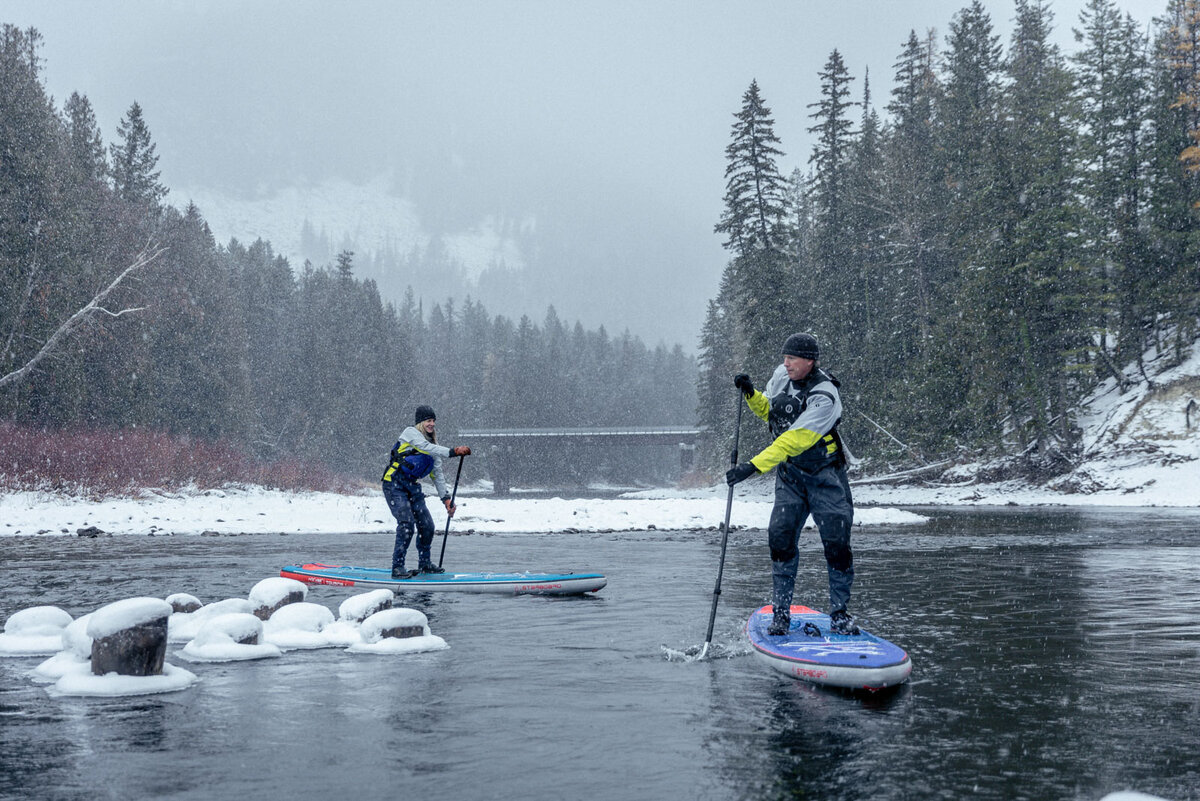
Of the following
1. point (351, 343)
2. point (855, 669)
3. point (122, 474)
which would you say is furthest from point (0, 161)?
point (351, 343)

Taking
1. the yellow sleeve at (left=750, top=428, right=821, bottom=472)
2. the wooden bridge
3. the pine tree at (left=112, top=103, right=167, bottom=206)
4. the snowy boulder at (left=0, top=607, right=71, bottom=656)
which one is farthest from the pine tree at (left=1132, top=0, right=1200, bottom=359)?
the pine tree at (left=112, top=103, right=167, bottom=206)

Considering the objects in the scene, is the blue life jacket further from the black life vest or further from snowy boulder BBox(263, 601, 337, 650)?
the black life vest

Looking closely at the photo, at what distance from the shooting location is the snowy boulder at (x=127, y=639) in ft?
20.6

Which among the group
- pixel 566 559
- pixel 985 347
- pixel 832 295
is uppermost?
pixel 832 295

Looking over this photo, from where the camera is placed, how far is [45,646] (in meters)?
7.65

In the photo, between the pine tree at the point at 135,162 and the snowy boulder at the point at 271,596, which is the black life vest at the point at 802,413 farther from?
the pine tree at the point at 135,162

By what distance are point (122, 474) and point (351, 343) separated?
54.4 meters

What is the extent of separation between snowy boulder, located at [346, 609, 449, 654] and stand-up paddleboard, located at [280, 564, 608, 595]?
335 centimetres

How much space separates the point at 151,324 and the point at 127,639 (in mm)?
43441

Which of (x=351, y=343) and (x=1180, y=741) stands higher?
(x=351, y=343)

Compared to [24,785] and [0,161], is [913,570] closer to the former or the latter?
[24,785]

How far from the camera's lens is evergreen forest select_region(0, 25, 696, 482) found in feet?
114

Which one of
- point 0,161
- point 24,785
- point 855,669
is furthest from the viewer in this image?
point 0,161

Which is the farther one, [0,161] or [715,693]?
[0,161]
